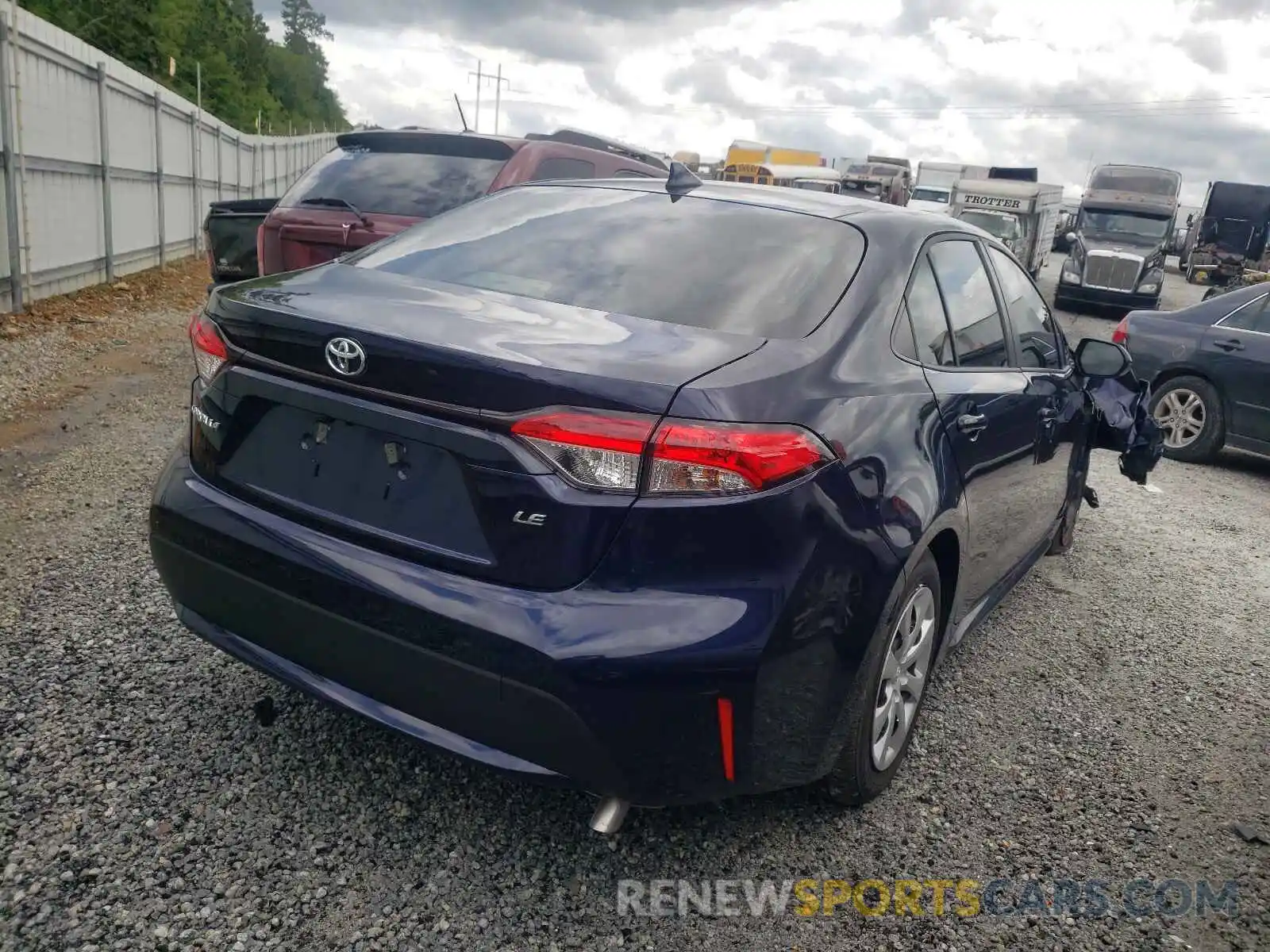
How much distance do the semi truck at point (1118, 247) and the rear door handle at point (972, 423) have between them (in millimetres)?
19397

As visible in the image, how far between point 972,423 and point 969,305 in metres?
0.55

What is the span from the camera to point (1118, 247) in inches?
862

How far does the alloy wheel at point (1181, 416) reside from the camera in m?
8.23

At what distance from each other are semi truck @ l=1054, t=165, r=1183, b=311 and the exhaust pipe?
820 inches

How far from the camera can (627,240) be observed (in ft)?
9.52

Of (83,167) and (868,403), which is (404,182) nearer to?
(868,403)

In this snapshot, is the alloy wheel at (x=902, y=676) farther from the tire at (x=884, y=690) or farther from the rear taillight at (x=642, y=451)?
the rear taillight at (x=642, y=451)

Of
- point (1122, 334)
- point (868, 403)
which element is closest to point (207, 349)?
point (868, 403)

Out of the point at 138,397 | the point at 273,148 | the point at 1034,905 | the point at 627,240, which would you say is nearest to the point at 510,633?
the point at 627,240

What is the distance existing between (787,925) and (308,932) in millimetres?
1102

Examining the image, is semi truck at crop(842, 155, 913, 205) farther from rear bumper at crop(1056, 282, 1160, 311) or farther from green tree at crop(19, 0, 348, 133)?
green tree at crop(19, 0, 348, 133)

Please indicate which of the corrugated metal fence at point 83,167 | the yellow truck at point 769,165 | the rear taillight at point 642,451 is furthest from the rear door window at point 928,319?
the yellow truck at point 769,165

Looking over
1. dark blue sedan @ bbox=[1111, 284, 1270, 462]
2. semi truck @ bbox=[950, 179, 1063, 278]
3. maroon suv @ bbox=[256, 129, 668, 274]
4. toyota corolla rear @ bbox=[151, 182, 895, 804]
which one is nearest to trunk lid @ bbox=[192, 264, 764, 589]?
toyota corolla rear @ bbox=[151, 182, 895, 804]

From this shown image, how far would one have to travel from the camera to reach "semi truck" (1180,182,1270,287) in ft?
101
